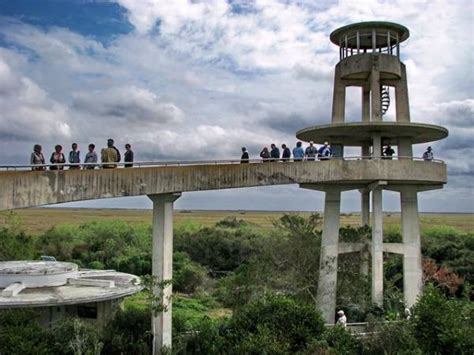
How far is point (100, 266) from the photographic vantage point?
5434 cm

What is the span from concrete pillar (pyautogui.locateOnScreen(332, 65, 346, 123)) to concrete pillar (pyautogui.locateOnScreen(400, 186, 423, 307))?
523 centimetres

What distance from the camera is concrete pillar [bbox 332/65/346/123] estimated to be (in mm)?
28438

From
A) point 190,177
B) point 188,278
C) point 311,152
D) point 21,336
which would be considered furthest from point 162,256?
point 188,278

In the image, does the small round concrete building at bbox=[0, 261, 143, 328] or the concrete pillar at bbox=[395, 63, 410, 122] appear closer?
the small round concrete building at bbox=[0, 261, 143, 328]

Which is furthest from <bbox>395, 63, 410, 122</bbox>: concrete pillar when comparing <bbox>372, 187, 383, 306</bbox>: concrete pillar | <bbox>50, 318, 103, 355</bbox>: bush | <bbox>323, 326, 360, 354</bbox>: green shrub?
<bbox>50, 318, 103, 355</bbox>: bush

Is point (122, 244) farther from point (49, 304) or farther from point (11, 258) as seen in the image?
point (49, 304)

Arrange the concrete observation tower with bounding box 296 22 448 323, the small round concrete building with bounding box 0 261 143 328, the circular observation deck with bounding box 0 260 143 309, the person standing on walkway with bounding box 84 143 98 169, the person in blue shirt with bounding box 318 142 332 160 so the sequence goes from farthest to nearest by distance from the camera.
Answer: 1. the concrete observation tower with bounding box 296 22 448 323
2. the person in blue shirt with bounding box 318 142 332 160
3. the small round concrete building with bounding box 0 261 143 328
4. the circular observation deck with bounding box 0 260 143 309
5. the person standing on walkway with bounding box 84 143 98 169

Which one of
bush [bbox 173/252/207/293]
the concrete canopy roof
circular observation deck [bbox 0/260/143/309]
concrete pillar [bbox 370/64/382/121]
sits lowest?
bush [bbox 173/252/207/293]

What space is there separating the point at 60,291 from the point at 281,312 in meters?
10.8

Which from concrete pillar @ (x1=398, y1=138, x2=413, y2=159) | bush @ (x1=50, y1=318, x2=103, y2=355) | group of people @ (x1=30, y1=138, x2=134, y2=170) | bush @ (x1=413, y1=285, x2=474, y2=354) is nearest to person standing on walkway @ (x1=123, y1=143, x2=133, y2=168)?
group of people @ (x1=30, y1=138, x2=134, y2=170)

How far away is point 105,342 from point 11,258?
957 inches

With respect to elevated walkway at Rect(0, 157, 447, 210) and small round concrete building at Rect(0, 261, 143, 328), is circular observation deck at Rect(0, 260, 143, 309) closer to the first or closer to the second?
small round concrete building at Rect(0, 261, 143, 328)

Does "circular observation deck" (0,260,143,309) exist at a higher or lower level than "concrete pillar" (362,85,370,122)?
lower

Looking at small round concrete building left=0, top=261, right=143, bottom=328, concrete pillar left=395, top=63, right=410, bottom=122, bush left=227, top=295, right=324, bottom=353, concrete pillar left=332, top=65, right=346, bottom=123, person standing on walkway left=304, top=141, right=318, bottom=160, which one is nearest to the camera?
bush left=227, top=295, right=324, bottom=353
